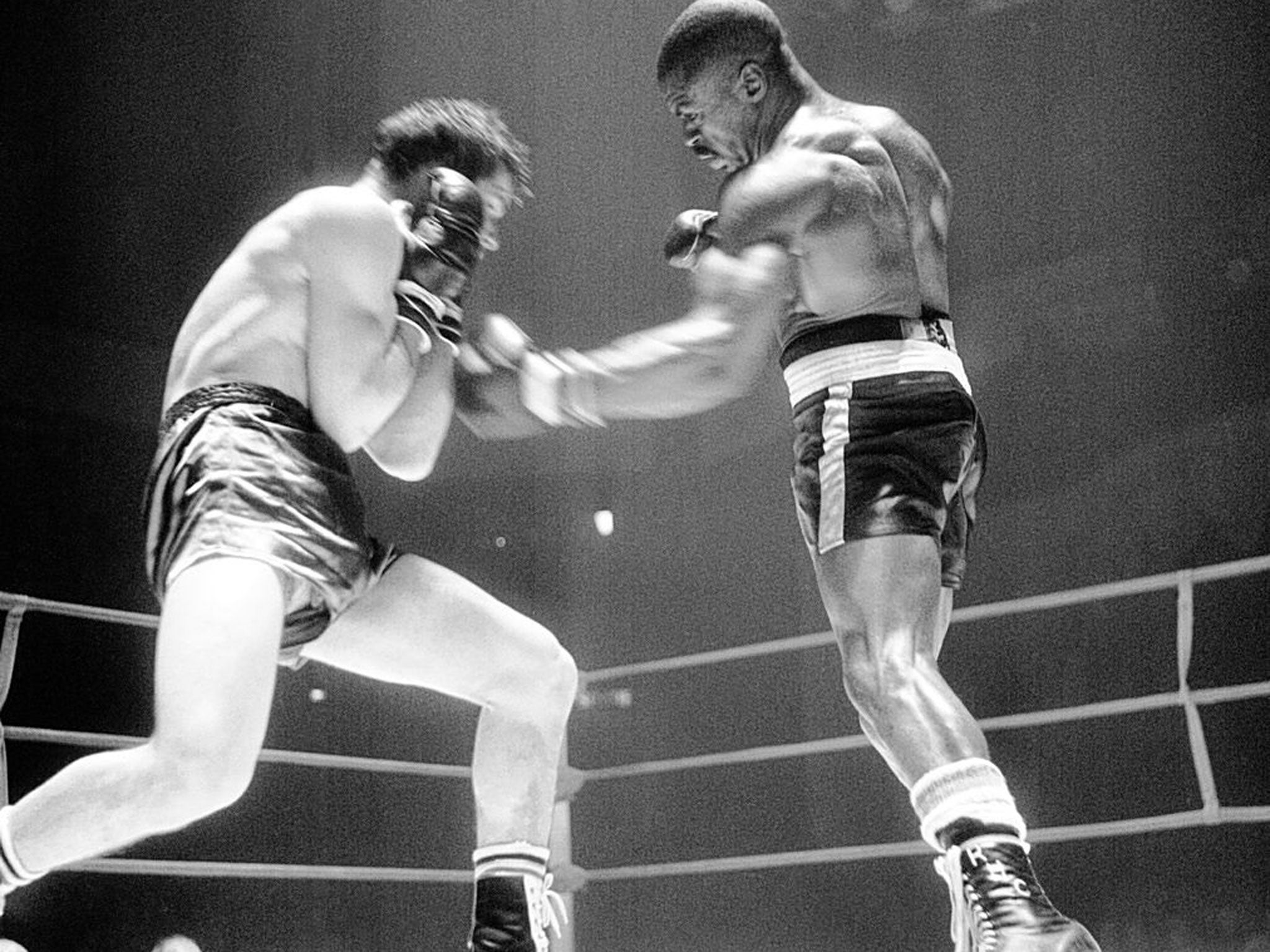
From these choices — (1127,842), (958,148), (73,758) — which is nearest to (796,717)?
(1127,842)

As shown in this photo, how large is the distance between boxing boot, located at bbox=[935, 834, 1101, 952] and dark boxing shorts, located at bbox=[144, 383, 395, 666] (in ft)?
2.55

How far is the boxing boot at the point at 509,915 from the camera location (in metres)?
1.70

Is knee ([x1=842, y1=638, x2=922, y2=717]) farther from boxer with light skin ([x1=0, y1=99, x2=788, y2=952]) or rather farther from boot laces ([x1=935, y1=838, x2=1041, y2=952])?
boxer with light skin ([x1=0, y1=99, x2=788, y2=952])

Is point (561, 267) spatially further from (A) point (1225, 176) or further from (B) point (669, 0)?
(A) point (1225, 176)

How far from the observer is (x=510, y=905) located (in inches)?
68.0

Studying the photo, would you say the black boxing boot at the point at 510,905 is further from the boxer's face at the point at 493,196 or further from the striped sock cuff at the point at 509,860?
the boxer's face at the point at 493,196

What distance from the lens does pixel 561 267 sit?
536 cm

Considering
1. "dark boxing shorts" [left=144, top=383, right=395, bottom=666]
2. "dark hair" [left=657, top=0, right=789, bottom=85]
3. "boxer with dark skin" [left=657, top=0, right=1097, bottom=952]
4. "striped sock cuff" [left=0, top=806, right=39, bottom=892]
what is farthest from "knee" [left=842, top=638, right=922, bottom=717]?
"striped sock cuff" [left=0, top=806, right=39, bottom=892]

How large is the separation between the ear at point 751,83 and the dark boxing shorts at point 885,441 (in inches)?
15.1

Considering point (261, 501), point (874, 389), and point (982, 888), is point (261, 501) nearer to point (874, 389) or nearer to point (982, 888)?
point (874, 389)

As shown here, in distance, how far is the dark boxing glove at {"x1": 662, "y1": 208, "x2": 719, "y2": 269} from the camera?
2.18 m

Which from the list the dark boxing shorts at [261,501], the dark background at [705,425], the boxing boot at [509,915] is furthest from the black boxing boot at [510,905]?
the dark background at [705,425]

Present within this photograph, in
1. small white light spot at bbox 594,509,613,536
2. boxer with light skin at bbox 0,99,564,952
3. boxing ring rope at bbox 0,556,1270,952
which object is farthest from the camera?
small white light spot at bbox 594,509,613,536

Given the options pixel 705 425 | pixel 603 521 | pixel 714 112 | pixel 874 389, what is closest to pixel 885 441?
pixel 874 389
